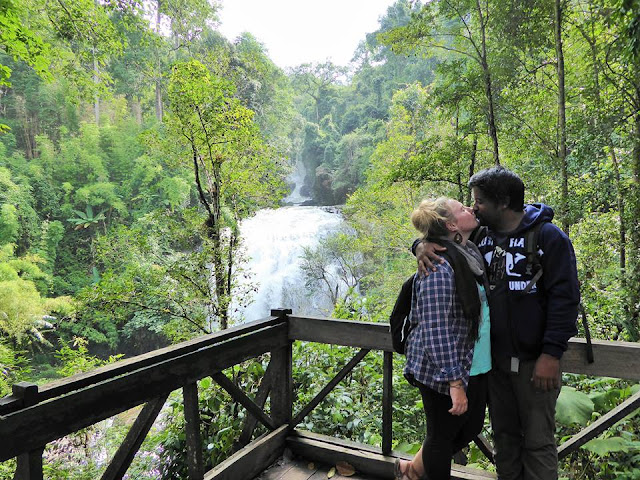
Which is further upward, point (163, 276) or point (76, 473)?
point (163, 276)

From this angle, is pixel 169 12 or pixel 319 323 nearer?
pixel 319 323

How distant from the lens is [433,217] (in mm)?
1573

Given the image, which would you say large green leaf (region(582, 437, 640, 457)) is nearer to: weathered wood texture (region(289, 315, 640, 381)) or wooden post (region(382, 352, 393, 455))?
weathered wood texture (region(289, 315, 640, 381))

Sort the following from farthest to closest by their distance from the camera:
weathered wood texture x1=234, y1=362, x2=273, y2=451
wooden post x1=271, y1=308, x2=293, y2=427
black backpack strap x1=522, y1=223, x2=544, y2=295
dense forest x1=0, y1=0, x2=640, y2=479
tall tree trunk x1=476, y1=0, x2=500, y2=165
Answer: tall tree trunk x1=476, y1=0, x2=500, y2=165
dense forest x1=0, y1=0, x2=640, y2=479
wooden post x1=271, y1=308, x2=293, y2=427
weathered wood texture x1=234, y1=362, x2=273, y2=451
black backpack strap x1=522, y1=223, x2=544, y2=295

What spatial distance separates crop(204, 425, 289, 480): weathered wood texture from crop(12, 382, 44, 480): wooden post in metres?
0.92

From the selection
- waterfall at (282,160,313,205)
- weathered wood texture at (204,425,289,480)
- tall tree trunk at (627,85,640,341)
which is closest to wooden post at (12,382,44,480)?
weathered wood texture at (204,425,289,480)

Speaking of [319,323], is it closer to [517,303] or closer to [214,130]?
[517,303]

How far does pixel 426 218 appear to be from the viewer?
62.2 inches

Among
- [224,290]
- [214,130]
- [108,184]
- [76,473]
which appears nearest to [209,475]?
[76,473]

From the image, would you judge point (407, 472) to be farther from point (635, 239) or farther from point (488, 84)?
point (488, 84)

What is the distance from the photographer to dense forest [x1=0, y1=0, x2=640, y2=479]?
3.19 metres

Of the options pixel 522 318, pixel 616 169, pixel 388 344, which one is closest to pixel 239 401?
pixel 388 344

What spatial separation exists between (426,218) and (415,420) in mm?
2184

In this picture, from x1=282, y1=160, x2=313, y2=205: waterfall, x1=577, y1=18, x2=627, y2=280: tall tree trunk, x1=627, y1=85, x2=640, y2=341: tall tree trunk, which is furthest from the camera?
x1=282, y1=160, x2=313, y2=205: waterfall
